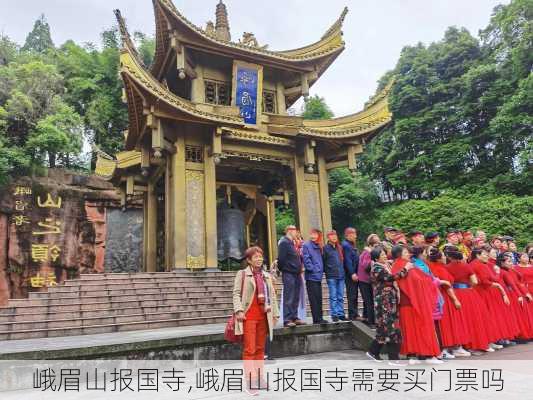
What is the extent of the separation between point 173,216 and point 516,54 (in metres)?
22.1

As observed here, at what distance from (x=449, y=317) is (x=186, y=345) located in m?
3.53

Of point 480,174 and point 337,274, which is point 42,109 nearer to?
point 337,274

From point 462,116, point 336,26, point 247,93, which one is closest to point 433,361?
point 247,93

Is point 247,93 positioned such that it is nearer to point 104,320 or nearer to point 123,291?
point 123,291

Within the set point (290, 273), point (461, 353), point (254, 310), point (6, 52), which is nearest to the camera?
point (254, 310)

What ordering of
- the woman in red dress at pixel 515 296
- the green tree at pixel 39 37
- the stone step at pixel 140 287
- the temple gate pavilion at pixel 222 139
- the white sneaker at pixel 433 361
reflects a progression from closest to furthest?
the white sneaker at pixel 433 361
the woman in red dress at pixel 515 296
the stone step at pixel 140 287
the temple gate pavilion at pixel 222 139
the green tree at pixel 39 37

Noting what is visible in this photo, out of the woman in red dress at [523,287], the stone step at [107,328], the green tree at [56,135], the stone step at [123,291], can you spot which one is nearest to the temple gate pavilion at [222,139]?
the stone step at [123,291]

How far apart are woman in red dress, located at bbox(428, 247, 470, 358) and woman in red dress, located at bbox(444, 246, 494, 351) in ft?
0.43

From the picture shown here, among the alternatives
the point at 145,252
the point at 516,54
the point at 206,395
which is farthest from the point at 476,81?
the point at 206,395

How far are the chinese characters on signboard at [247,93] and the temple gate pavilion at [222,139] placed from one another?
3 cm

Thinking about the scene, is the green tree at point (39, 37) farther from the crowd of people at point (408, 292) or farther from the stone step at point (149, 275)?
the crowd of people at point (408, 292)

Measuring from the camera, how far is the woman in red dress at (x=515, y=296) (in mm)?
6582

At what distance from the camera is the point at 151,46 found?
3222cm

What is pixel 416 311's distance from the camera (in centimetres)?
513
